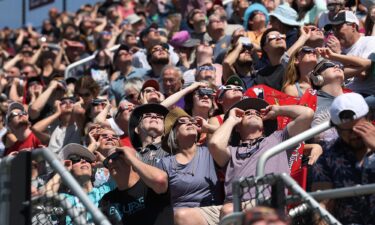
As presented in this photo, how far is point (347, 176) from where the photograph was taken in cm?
644

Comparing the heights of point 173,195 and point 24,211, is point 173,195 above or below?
below

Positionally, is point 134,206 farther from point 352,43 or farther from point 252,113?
point 352,43

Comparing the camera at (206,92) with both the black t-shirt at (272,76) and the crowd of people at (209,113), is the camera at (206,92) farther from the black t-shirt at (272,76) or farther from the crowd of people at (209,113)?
the black t-shirt at (272,76)

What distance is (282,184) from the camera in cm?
612

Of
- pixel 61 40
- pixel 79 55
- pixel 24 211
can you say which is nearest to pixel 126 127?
pixel 24 211

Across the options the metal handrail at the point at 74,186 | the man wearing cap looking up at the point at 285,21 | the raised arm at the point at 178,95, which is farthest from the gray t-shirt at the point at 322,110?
the metal handrail at the point at 74,186

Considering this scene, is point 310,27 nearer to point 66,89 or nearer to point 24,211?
point 66,89

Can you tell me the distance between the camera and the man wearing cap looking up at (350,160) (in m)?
6.28

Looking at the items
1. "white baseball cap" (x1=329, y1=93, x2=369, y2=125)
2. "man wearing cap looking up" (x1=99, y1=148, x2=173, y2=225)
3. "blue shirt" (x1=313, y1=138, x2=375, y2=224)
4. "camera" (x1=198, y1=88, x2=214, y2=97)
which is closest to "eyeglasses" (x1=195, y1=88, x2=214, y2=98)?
"camera" (x1=198, y1=88, x2=214, y2=97)

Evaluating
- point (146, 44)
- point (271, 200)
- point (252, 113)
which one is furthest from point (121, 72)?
point (271, 200)

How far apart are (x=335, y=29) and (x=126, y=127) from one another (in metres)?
2.38

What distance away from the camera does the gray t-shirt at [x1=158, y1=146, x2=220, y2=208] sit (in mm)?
8422

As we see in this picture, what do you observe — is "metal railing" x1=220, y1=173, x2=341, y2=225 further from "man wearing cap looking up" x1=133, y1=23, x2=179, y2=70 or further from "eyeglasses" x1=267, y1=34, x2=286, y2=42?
"man wearing cap looking up" x1=133, y1=23, x2=179, y2=70

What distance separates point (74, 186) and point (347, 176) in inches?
66.3
